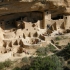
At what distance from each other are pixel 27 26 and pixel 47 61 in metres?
4.52

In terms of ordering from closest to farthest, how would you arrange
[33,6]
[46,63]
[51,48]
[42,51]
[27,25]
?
[46,63]
[42,51]
[51,48]
[33,6]
[27,25]

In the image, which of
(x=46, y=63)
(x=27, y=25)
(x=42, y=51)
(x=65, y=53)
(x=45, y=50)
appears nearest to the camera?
(x=46, y=63)

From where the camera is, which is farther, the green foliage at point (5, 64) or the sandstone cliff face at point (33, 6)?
the sandstone cliff face at point (33, 6)

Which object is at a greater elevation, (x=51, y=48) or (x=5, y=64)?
(x=51, y=48)

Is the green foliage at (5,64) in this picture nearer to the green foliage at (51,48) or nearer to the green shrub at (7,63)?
the green shrub at (7,63)

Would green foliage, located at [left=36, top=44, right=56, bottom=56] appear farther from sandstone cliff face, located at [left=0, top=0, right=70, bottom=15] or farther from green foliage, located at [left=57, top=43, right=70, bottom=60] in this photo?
sandstone cliff face, located at [left=0, top=0, right=70, bottom=15]

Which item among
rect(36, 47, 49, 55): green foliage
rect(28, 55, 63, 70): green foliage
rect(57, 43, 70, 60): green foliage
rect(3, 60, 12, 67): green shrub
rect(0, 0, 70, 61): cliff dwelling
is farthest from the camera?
rect(0, 0, 70, 61): cliff dwelling

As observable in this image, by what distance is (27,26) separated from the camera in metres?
19.5

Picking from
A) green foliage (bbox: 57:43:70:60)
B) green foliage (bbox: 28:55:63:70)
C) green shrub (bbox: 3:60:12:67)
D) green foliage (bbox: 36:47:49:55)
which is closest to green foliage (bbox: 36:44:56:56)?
green foliage (bbox: 36:47:49:55)

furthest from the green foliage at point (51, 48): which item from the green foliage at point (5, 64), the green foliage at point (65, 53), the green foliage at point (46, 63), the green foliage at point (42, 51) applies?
the green foliage at point (5, 64)

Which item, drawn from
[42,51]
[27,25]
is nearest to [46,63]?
[42,51]

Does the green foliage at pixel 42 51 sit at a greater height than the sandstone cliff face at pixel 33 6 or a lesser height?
lesser

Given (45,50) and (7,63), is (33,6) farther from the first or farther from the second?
(7,63)

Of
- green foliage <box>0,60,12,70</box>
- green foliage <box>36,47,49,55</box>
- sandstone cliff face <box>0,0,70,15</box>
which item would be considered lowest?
green foliage <box>0,60,12,70</box>
